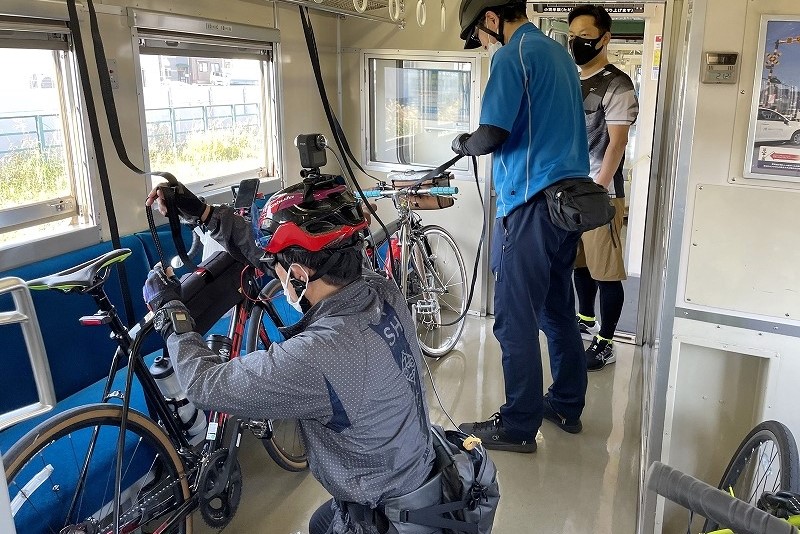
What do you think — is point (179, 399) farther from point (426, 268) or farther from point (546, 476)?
point (426, 268)

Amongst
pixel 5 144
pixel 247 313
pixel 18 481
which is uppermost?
pixel 5 144

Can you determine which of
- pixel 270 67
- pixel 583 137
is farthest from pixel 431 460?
pixel 270 67

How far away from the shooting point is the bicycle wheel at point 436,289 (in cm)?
373

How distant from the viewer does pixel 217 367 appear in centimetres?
142

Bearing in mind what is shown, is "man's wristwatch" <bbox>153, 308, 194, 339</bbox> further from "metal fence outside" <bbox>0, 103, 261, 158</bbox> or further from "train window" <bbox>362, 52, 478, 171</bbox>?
"train window" <bbox>362, 52, 478, 171</bbox>

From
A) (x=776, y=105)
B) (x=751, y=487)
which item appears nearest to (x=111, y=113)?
(x=776, y=105)

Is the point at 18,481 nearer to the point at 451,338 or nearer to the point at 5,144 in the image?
the point at 5,144

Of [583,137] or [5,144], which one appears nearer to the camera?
[5,144]

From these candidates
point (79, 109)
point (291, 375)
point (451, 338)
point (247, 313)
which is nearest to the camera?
point (291, 375)

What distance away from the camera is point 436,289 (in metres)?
3.78

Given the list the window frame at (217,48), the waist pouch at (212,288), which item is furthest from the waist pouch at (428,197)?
the waist pouch at (212,288)

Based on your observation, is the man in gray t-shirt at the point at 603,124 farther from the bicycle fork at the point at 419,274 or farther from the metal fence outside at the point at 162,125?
the metal fence outside at the point at 162,125

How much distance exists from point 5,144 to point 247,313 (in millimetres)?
1115

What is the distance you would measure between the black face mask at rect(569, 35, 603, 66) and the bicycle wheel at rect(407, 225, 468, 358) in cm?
124
